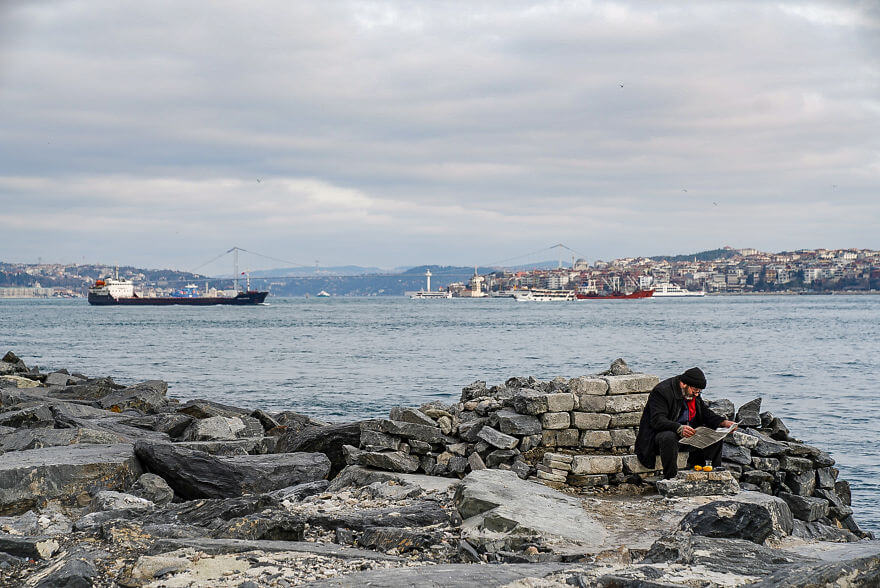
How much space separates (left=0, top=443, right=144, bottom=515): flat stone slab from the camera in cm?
823

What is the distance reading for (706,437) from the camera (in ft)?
28.9

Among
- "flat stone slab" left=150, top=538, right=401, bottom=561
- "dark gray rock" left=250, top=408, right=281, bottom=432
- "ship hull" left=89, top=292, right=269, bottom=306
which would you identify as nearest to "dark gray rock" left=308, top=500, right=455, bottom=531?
"flat stone slab" left=150, top=538, right=401, bottom=561

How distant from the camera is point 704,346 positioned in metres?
47.5

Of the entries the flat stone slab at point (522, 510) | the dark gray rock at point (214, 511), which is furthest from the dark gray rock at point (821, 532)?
the dark gray rock at point (214, 511)

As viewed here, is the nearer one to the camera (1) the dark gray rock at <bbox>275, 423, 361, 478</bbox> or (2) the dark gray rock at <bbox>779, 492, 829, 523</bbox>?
(2) the dark gray rock at <bbox>779, 492, 829, 523</bbox>

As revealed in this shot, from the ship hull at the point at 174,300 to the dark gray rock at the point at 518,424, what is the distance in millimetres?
139105

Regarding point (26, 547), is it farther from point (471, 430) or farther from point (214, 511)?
point (471, 430)

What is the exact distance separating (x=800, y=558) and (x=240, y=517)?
428 cm

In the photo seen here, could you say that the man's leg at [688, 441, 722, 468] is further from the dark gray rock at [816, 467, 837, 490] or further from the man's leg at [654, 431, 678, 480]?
the dark gray rock at [816, 467, 837, 490]

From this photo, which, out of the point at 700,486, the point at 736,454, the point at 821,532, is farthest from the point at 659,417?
the point at 821,532

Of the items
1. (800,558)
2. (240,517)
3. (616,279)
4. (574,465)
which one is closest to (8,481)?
(240,517)

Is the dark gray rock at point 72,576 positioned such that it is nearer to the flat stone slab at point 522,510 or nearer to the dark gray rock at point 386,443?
the flat stone slab at point 522,510

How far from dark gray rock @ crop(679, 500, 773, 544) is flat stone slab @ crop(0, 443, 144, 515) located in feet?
19.3

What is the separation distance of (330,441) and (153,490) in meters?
2.67
